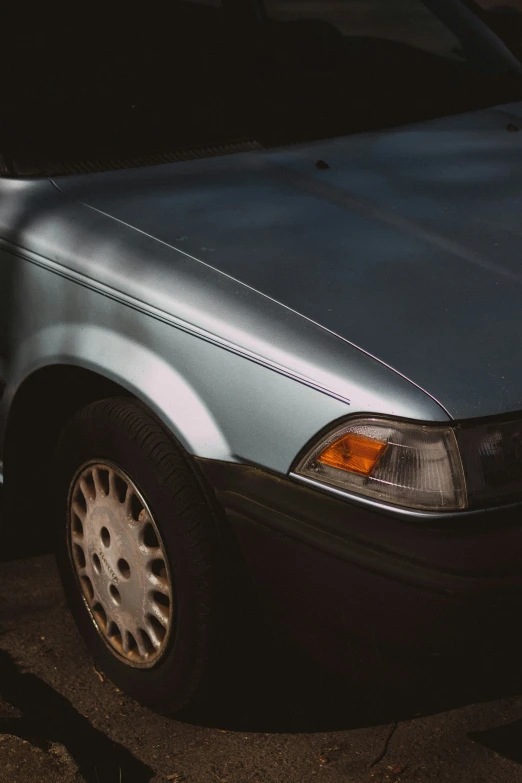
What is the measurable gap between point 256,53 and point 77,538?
159 cm

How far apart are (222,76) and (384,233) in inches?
37.6

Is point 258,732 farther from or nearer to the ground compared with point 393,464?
nearer to the ground

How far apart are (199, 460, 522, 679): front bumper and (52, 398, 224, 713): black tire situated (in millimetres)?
104

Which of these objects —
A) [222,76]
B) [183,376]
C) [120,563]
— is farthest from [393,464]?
[222,76]

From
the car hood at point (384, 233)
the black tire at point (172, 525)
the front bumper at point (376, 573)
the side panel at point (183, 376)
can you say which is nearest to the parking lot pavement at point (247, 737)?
the black tire at point (172, 525)

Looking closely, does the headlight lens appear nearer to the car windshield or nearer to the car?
the car

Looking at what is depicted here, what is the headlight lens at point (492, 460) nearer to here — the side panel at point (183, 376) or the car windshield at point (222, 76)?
the side panel at point (183, 376)

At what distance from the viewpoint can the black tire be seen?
219 cm

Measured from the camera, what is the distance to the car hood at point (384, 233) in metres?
2.04

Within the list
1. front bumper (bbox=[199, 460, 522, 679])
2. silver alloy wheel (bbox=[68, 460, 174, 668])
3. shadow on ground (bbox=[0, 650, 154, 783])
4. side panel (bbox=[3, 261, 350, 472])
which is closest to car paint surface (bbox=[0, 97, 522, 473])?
side panel (bbox=[3, 261, 350, 472])

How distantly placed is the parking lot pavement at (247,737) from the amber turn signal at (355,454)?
722 mm

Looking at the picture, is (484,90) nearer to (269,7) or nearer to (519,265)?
(269,7)

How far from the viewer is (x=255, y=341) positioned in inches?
82.2

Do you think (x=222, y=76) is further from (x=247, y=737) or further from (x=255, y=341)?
(x=247, y=737)
